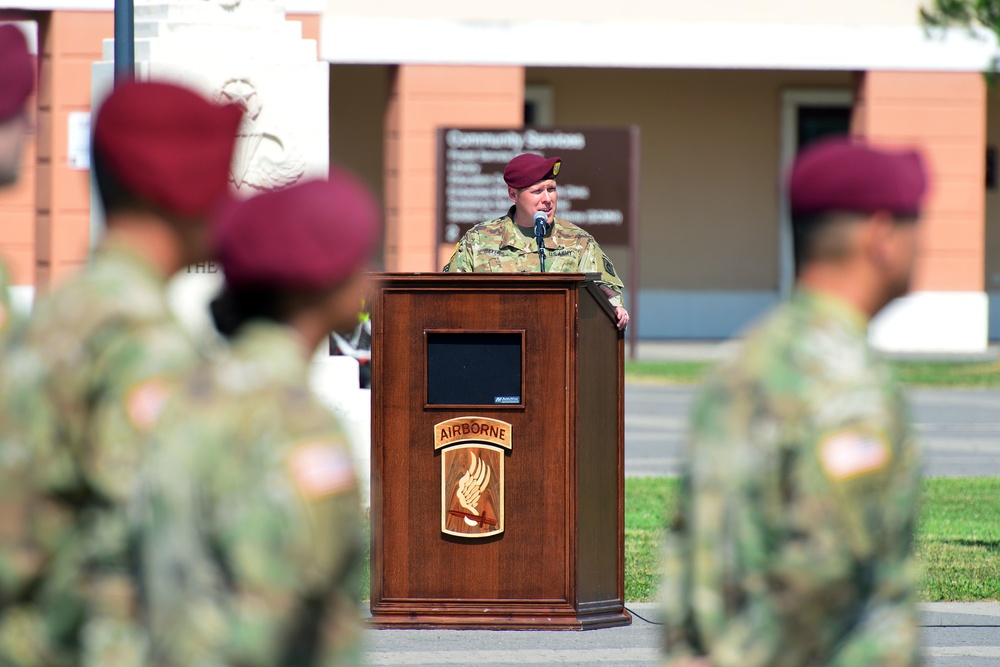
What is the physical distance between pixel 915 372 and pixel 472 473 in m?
16.6

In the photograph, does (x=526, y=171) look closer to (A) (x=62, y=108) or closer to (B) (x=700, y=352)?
(A) (x=62, y=108)

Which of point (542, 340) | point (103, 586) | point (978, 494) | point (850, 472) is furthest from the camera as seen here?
point (978, 494)

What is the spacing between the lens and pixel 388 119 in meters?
26.0

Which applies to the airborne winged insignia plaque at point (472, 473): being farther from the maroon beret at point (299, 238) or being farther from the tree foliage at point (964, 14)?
the tree foliage at point (964, 14)

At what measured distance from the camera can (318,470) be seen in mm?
2428

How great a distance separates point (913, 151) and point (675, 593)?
0.82m

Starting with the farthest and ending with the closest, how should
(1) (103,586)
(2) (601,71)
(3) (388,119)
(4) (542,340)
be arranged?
(2) (601,71), (3) (388,119), (4) (542,340), (1) (103,586)

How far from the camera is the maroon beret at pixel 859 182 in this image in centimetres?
278

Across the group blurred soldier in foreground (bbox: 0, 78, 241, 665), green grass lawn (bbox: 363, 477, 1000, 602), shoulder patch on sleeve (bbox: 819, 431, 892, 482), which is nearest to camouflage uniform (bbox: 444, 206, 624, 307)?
green grass lawn (bbox: 363, 477, 1000, 602)

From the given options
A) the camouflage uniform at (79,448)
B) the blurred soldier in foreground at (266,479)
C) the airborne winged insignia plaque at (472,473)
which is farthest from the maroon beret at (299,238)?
the airborne winged insignia plaque at (472,473)

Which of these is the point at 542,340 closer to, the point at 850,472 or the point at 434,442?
the point at 434,442

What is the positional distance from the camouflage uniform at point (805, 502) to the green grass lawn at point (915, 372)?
59.3ft

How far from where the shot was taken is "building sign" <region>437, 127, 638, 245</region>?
22391mm

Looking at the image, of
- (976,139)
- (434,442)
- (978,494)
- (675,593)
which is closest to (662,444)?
(978,494)
